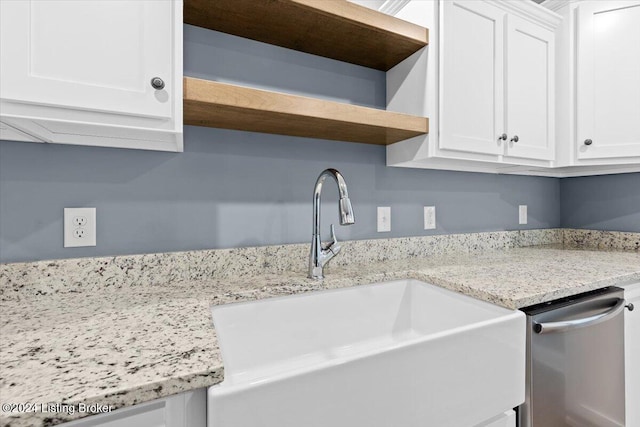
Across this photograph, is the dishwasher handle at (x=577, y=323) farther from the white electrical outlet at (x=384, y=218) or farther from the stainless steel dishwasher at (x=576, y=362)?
the white electrical outlet at (x=384, y=218)

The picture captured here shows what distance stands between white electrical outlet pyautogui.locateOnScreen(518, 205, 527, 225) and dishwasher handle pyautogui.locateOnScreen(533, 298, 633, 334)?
0.91m

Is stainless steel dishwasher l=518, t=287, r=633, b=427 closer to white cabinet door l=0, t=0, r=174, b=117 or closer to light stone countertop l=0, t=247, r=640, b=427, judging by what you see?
light stone countertop l=0, t=247, r=640, b=427

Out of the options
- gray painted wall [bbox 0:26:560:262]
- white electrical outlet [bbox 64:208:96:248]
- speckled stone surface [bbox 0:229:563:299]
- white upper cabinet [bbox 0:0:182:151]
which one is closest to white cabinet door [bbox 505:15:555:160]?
gray painted wall [bbox 0:26:560:262]

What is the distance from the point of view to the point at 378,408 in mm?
656

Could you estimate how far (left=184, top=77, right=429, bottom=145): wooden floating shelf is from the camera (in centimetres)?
93

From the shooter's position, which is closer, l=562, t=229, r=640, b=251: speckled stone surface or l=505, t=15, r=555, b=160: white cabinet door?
l=505, t=15, r=555, b=160: white cabinet door

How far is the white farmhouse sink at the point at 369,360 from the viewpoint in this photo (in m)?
0.57

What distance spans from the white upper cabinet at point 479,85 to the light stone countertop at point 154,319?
51 cm

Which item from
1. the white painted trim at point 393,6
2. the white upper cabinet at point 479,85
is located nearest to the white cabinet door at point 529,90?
the white upper cabinet at point 479,85

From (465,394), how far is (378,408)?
0.87ft

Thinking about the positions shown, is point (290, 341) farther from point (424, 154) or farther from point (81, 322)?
point (424, 154)

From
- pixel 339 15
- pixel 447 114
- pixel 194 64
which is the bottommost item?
pixel 447 114

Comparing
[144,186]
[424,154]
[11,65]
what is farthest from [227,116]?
[424,154]

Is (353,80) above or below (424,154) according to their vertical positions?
above
